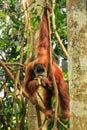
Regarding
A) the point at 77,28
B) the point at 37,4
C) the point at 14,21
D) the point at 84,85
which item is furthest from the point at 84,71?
the point at 14,21

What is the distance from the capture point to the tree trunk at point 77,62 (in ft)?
3.62

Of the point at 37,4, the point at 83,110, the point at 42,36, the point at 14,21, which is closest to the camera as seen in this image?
the point at 83,110

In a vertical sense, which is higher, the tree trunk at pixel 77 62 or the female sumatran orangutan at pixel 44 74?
the tree trunk at pixel 77 62

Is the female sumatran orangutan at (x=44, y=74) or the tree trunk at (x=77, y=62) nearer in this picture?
the tree trunk at (x=77, y=62)

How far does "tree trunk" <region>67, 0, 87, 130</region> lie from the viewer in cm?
110

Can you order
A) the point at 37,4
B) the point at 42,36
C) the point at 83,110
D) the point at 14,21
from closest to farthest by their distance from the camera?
1. the point at 83,110
2. the point at 37,4
3. the point at 42,36
4. the point at 14,21

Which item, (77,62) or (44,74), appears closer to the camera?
(77,62)

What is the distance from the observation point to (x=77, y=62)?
44.9 inches

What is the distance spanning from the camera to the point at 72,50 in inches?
45.7

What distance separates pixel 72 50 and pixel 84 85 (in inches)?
5.1

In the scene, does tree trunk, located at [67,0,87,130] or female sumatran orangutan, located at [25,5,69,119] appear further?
female sumatran orangutan, located at [25,5,69,119]

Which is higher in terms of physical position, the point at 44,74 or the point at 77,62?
the point at 77,62

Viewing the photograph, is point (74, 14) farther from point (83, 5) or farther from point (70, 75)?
point (70, 75)

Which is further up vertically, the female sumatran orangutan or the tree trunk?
the tree trunk
